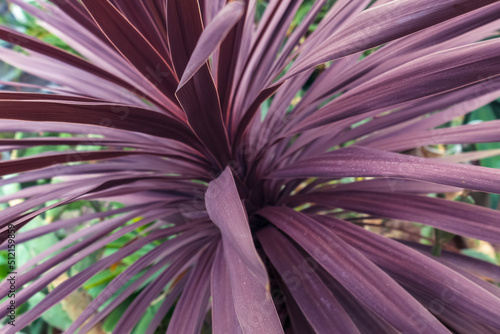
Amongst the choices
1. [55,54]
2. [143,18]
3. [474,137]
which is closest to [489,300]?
[474,137]

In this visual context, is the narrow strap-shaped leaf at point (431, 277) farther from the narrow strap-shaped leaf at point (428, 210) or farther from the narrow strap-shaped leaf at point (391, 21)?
the narrow strap-shaped leaf at point (391, 21)

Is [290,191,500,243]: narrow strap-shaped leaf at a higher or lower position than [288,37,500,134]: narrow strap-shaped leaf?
lower

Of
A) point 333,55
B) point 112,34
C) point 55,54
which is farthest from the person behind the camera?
point 55,54

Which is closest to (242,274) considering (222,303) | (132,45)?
(222,303)

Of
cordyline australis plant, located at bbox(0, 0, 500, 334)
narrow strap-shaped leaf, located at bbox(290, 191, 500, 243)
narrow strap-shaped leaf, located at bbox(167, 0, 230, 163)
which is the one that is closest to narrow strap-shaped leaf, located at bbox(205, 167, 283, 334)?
cordyline australis plant, located at bbox(0, 0, 500, 334)

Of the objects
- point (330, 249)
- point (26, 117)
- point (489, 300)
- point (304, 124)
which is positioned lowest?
point (489, 300)

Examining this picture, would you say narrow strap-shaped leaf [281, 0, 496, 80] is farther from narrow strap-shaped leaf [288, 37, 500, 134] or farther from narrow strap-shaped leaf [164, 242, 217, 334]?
narrow strap-shaped leaf [164, 242, 217, 334]

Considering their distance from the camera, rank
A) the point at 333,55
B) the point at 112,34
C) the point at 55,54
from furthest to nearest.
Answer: the point at 55,54, the point at 112,34, the point at 333,55

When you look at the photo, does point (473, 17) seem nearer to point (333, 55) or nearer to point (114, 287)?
point (333, 55)
